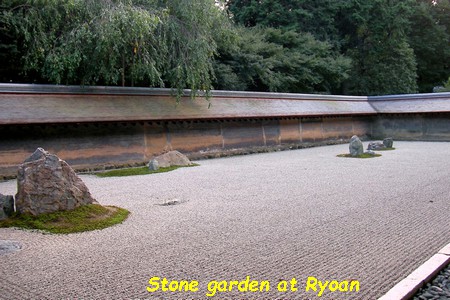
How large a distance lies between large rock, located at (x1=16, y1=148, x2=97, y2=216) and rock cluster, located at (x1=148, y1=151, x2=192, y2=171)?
5.31 m

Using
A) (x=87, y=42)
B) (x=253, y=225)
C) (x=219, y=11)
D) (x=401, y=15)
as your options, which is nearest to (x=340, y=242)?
(x=253, y=225)

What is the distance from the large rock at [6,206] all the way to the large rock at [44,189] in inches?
4.6

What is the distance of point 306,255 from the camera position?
12.3 ft

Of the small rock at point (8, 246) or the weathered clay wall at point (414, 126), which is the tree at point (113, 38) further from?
the weathered clay wall at point (414, 126)

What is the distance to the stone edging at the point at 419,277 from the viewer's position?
2.93 meters

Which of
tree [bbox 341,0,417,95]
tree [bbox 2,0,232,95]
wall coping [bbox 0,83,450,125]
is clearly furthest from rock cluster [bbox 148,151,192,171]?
tree [bbox 341,0,417,95]

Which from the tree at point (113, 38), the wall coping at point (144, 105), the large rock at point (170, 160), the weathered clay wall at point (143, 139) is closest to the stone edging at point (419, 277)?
the large rock at point (170, 160)

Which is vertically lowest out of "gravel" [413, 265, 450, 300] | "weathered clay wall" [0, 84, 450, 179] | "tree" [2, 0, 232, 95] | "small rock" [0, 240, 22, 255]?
"gravel" [413, 265, 450, 300]

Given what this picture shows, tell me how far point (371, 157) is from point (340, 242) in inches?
356

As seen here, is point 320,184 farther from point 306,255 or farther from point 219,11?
point 219,11

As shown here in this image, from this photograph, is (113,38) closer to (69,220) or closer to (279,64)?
(69,220)

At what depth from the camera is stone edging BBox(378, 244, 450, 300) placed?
115 inches

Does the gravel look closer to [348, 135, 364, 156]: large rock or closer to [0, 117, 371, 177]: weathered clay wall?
[0, 117, 371, 177]: weathered clay wall

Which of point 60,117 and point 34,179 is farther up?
point 60,117
